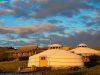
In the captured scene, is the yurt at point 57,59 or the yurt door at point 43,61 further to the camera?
the yurt door at point 43,61

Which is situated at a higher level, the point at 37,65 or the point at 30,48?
the point at 30,48

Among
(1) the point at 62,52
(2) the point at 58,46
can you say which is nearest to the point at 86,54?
(2) the point at 58,46

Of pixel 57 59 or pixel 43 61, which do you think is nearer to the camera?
pixel 57 59

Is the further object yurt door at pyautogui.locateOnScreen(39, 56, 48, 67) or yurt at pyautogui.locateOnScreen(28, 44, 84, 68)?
yurt door at pyautogui.locateOnScreen(39, 56, 48, 67)

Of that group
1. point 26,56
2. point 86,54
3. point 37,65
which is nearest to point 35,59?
point 37,65

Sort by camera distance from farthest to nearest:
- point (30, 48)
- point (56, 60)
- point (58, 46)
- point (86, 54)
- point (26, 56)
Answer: point (30, 48)
point (26, 56)
point (86, 54)
point (58, 46)
point (56, 60)

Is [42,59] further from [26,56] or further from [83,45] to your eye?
[26,56]

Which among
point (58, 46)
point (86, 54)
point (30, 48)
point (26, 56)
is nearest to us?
point (58, 46)

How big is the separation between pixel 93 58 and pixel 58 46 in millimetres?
12672

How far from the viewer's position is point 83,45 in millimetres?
65688

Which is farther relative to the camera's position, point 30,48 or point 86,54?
point 30,48

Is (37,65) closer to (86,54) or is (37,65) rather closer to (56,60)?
(56,60)

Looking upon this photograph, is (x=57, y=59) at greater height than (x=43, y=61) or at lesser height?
greater

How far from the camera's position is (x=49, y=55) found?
47.2 meters
